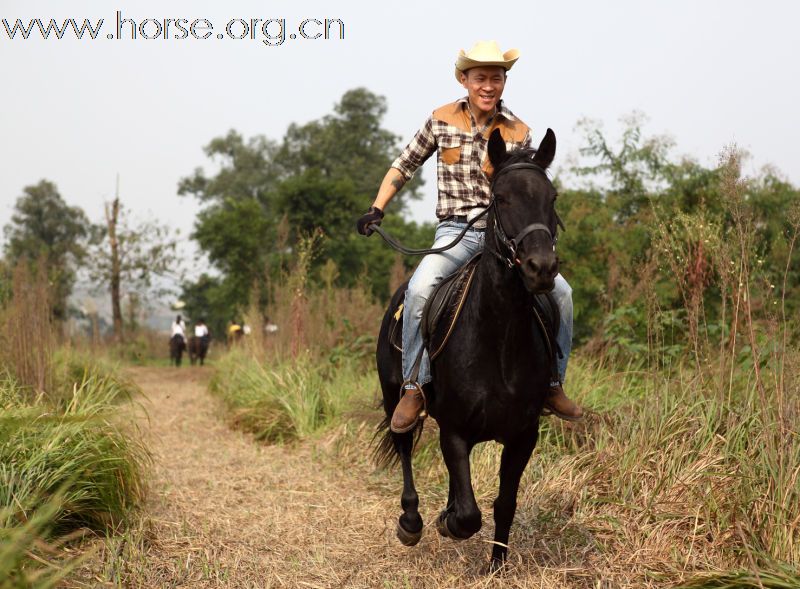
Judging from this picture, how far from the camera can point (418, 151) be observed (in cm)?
522

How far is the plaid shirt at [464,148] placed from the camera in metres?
4.89

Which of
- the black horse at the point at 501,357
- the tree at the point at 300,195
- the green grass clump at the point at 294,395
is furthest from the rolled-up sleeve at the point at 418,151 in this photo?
the tree at the point at 300,195

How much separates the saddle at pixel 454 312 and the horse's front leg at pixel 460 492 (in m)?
0.50

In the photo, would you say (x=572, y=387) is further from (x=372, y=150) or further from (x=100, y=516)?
(x=372, y=150)

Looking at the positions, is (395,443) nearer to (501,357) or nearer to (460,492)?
(460,492)

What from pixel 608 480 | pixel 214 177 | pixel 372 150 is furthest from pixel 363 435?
pixel 214 177

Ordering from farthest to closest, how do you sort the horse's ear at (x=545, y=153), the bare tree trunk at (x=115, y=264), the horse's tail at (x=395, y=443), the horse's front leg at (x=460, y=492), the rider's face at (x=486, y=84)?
the bare tree trunk at (x=115, y=264), the horse's tail at (x=395, y=443), the rider's face at (x=486, y=84), the horse's front leg at (x=460, y=492), the horse's ear at (x=545, y=153)

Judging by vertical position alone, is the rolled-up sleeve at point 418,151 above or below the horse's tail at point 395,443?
above

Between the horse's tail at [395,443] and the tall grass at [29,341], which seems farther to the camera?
the tall grass at [29,341]

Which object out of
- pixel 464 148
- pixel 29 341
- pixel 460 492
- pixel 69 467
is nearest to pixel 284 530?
pixel 69 467

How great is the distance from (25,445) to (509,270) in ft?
9.87

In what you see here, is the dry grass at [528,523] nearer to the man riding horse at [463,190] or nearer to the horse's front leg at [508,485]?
the horse's front leg at [508,485]

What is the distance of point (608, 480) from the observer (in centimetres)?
529

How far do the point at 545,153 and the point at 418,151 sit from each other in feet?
4.26
